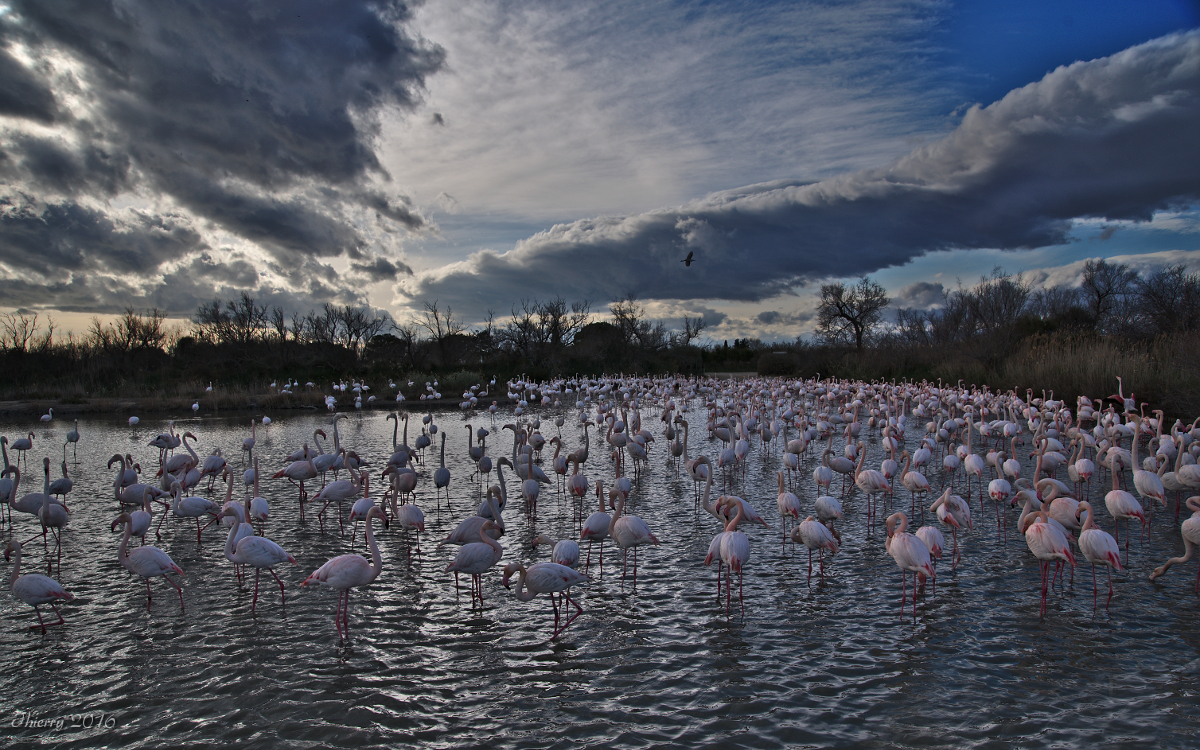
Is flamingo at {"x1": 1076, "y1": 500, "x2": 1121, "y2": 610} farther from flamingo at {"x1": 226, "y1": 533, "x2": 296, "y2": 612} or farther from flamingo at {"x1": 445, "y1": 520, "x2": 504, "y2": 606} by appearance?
flamingo at {"x1": 226, "y1": 533, "x2": 296, "y2": 612}

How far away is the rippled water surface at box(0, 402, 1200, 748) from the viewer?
3904 mm

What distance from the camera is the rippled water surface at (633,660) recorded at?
390 centimetres

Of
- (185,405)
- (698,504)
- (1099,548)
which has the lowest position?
(698,504)

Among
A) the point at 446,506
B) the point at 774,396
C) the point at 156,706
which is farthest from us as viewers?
the point at 774,396

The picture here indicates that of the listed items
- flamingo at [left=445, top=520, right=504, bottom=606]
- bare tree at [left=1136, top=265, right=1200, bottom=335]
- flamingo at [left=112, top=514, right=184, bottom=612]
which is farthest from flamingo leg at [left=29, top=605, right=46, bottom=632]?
bare tree at [left=1136, top=265, right=1200, bottom=335]

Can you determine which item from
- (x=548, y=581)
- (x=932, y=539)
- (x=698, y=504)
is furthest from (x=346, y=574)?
(x=698, y=504)

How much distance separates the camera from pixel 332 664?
15.7ft

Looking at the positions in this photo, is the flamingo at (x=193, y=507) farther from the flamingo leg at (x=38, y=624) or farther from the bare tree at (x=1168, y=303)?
the bare tree at (x=1168, y=303)

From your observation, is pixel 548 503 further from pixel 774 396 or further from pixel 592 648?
pixel 774 396

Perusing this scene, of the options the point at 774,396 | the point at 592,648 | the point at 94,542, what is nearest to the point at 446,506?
the point at 94,542

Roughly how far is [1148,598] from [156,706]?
334 inches

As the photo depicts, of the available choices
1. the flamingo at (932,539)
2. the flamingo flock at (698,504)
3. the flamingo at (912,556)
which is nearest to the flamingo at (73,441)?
the flamingo flock at (698,504)

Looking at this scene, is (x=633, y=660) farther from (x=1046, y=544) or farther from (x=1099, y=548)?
(x=1099, y=548)

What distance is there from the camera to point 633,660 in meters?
4.75
